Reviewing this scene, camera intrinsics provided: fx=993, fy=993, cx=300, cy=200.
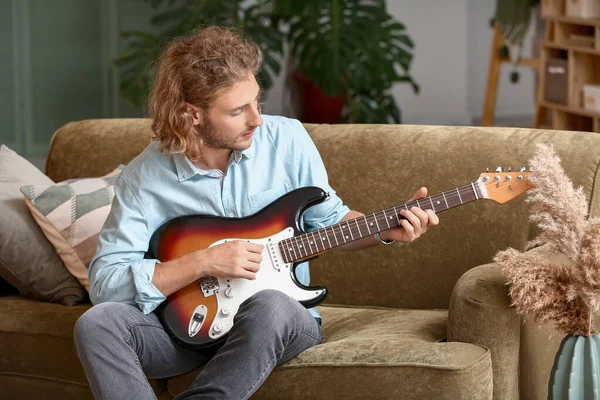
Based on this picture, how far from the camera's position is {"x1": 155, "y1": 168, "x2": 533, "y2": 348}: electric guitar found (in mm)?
2182

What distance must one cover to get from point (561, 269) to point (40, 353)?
4.42 feet

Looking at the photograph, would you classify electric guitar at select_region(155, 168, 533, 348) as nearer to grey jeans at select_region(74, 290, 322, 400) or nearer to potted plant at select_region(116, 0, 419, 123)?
grey jeans at select_region(74, 290, 322, 400)

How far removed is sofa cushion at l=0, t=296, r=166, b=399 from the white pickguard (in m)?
0.51

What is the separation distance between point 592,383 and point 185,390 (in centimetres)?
87

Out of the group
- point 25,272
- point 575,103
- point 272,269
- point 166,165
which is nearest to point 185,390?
point 272,269

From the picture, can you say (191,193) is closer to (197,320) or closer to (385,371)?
(197,320)

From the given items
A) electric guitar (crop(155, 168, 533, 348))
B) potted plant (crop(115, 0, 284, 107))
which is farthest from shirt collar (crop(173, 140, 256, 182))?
potted plant (crop(115, 0, 284, 107))

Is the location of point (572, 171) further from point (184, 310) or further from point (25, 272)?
point (25, 272)

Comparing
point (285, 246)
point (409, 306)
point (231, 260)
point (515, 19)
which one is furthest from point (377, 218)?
point (515, 19)

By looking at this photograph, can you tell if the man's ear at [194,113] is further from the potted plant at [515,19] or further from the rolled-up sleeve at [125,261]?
the potted plant at [515,19]

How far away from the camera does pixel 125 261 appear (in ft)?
7.41

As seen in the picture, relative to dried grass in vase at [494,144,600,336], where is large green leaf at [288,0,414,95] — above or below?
above

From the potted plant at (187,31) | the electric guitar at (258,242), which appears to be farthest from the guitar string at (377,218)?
the potted plant at (187,31)

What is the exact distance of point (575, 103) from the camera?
504 cm
